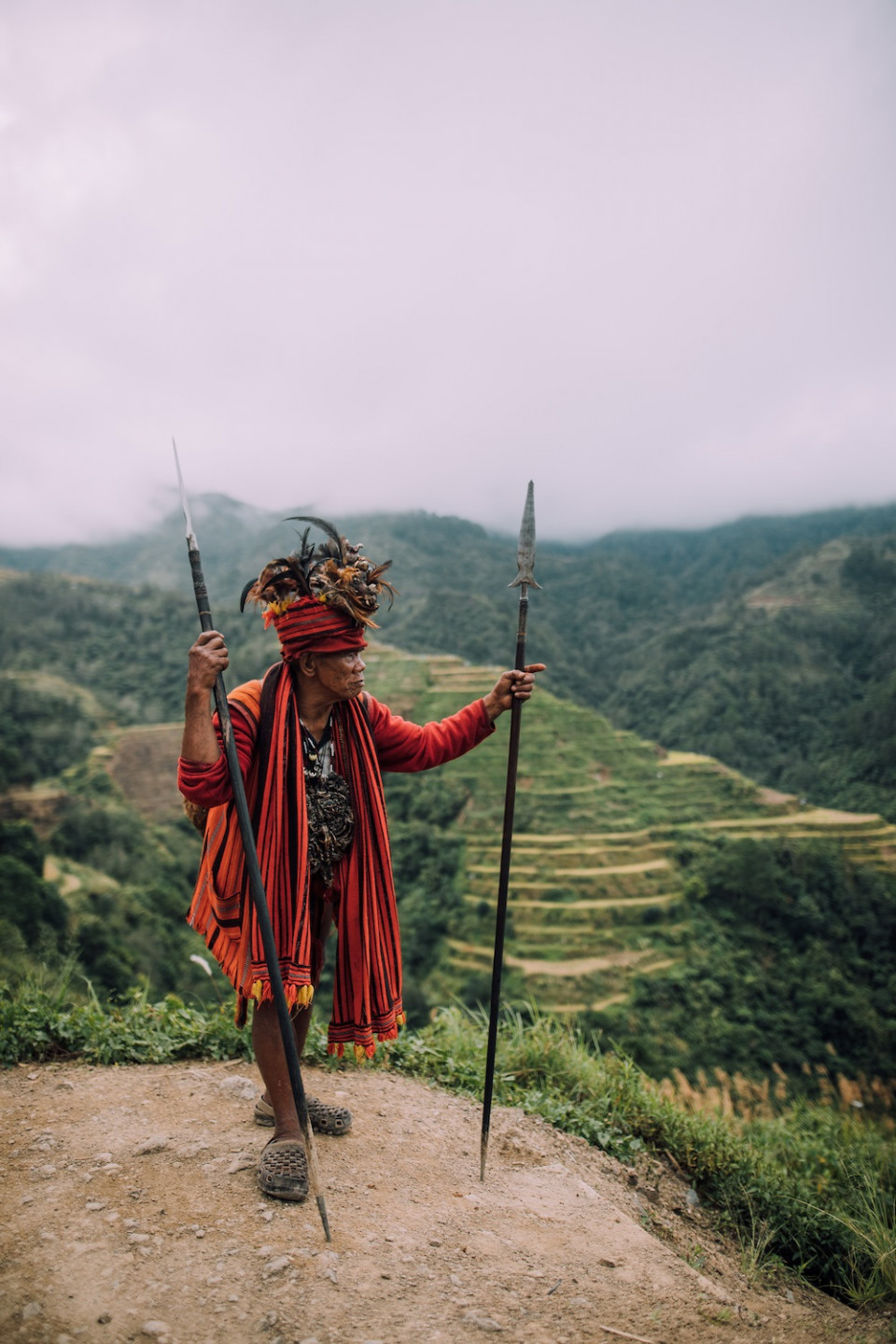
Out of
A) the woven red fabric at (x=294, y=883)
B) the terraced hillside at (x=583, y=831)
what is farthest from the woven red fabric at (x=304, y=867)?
the terraced hillside at (x=583, y=831)

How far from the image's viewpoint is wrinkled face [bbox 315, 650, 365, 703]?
234 cm

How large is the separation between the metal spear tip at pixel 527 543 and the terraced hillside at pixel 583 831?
20862mm

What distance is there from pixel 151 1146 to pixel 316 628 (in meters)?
1.80

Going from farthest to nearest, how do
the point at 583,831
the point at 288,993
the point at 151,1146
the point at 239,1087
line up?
the point at 583,831 → the point at 239,1087 → the point at 151,1146 → the point at 288,993

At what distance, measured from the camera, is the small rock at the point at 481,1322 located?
1.74 metres

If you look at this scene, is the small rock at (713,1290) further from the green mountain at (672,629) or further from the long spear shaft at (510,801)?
the green mountain at (672,629)

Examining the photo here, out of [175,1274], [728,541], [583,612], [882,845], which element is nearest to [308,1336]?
[175,1274]

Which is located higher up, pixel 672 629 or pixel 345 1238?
pixel 345 1238

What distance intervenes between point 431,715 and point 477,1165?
30.8 meters

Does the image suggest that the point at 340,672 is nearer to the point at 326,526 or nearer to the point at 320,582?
the point at 320,582

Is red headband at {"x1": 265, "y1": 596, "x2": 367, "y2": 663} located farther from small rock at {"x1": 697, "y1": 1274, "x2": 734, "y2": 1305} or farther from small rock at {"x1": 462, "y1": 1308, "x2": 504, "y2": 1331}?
small rock at {"x1": 697, "y1": 1274, "x2": 734, "y2": 1305}

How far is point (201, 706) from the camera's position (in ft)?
6.61

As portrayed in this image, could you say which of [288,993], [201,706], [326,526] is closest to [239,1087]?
[288,993]

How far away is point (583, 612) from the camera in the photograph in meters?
83.4
